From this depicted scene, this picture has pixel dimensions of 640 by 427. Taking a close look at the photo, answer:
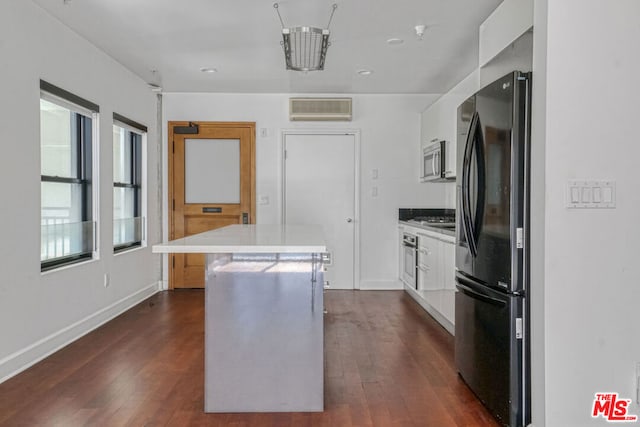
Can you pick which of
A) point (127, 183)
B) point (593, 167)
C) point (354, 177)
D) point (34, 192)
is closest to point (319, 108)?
point (354, 177)

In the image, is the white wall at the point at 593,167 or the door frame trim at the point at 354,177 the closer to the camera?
the white wall at the point at 593,167

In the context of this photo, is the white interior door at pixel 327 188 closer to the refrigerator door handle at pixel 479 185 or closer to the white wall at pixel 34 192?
the white wall at pixel 34 192

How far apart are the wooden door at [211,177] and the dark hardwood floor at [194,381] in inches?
68.4

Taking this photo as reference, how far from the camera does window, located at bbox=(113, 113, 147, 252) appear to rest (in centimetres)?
481

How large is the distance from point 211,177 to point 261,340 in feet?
12.3

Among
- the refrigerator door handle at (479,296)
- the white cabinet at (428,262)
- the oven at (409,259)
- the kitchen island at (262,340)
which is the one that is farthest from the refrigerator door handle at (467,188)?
the oven at (409,259)

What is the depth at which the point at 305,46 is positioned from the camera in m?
3.15

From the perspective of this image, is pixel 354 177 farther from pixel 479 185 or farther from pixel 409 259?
pixel 479 185

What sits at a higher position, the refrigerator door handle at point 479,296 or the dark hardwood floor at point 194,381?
the refrigerator door handle at point 479,296

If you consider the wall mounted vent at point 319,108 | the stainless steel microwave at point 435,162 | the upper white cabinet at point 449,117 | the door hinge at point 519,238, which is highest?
the wall mounted vent at point 319,108

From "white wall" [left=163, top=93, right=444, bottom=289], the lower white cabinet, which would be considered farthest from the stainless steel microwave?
the lower white cabinet

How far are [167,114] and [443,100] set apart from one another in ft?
10.8

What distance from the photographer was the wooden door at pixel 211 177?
19.3 feet

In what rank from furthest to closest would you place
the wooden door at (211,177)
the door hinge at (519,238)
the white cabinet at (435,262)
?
the wooden door at (211,177) → the white cabinet at (435,262) → the door hinge at (519,238)
